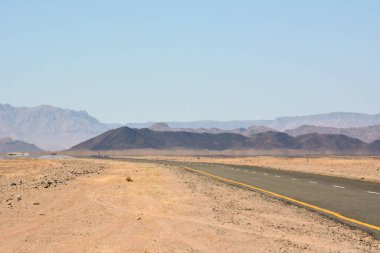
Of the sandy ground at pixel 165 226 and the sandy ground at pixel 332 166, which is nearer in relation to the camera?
the sandy ground at pixel 165 226

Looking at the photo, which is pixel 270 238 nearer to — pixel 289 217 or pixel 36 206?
pixel 289 217

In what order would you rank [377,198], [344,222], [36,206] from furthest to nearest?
[377,198] → [36,206] → [344,222]

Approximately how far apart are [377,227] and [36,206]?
8503 millimetres

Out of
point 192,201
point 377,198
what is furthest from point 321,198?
point 192,201

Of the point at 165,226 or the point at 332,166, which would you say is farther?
the point at 332,166

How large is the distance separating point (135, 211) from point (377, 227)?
5.53 meters

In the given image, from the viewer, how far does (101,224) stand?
40.3ft

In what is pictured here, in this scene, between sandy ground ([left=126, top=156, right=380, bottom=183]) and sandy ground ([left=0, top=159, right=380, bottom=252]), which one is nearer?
sandy ground ([left=0, top=159, right=380, bottom=252])

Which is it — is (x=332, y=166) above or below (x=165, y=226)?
above

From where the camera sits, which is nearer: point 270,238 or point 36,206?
point 270,238

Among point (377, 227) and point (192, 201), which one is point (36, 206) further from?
point (377, 227)

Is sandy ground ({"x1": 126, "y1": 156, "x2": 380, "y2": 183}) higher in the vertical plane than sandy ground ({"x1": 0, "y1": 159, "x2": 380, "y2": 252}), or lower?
higher

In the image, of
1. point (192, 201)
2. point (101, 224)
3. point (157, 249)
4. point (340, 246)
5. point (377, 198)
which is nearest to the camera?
point (157, 249)

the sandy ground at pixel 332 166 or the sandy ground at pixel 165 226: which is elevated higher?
the sandy ground at pixel 332 166
